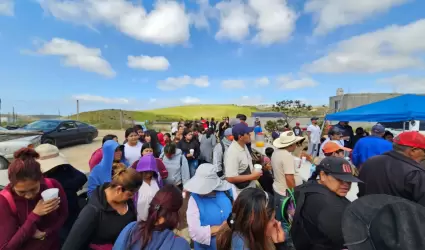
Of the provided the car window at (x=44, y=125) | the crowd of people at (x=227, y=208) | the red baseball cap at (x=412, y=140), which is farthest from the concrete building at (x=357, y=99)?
the crowd of people at (x=227, y=208)

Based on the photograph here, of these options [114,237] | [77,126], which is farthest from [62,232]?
[77,126]

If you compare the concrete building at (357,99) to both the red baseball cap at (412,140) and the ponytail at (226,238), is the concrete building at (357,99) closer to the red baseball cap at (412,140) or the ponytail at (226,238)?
the red baseball cap at (412,140)

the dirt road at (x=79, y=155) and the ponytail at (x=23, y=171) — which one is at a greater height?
the ponytail at (x=23, y=171)

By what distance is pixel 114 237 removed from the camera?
187 centimetres

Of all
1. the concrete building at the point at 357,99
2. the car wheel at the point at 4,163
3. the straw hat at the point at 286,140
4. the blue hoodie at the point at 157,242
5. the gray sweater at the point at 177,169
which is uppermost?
the concrete building at the point at 357,99

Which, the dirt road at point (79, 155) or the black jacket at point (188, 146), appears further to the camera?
the dirt road at point (79, 155)

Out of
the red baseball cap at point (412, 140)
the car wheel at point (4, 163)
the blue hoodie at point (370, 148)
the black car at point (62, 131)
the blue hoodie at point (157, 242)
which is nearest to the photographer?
the blue hoodie at point (157, 242)

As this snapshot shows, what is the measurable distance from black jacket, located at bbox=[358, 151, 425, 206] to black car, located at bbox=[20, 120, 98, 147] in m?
12.8

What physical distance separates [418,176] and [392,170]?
0.21 m

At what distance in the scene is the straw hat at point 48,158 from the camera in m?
2.37

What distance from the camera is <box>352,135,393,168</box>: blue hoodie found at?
4.32 metres

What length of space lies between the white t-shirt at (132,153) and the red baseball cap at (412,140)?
380 centimetres

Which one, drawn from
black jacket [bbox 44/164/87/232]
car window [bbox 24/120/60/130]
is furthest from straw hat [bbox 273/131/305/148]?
car window [bbox 24/120/60/130]

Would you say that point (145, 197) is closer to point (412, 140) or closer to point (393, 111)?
point (412, 140)
